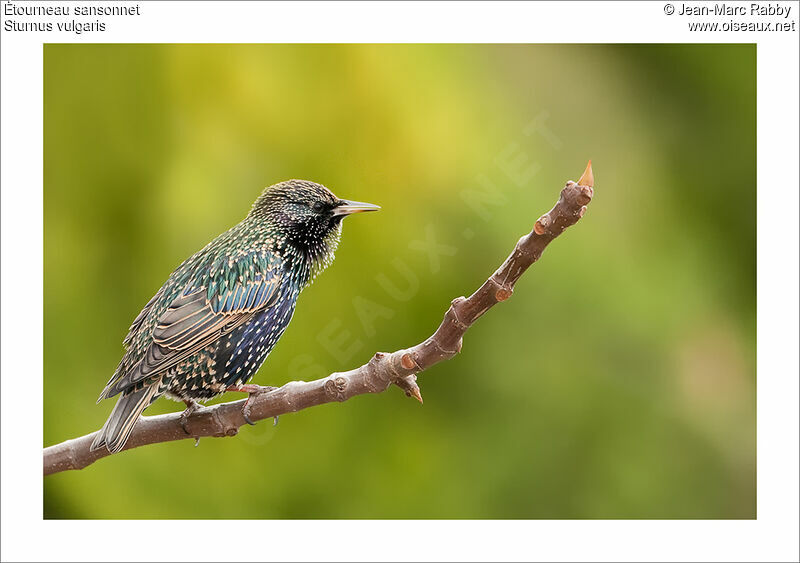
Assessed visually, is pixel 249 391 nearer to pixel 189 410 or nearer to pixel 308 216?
pixel 189 410

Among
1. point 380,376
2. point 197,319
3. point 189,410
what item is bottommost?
point 189,410

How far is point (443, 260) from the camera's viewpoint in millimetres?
3176

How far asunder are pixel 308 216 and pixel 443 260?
23.0 inches

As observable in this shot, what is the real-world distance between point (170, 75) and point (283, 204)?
68 centimetres

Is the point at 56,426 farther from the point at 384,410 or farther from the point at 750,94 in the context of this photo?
the point at 750,94

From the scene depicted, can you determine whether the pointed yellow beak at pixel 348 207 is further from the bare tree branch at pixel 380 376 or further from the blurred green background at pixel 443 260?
the bare tree branch at pixel 380 376

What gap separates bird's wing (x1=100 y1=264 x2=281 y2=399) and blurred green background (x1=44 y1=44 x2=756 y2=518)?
256 mm

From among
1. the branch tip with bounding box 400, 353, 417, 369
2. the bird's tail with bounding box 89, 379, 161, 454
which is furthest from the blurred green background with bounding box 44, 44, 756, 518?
the branch tip with bounding box 400, 353, 417, 369

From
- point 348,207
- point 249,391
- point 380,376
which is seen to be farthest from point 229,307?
point 380,376

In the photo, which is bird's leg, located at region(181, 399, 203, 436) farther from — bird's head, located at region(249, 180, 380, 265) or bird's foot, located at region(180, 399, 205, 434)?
bird's head, located at region(249, 180, 380, 265)

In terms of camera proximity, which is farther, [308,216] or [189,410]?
[308,216]

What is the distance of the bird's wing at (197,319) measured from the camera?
265 cm

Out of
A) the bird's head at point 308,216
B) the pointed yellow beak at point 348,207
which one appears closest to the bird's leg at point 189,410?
the bird's head at point 308,216

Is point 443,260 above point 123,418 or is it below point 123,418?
above
